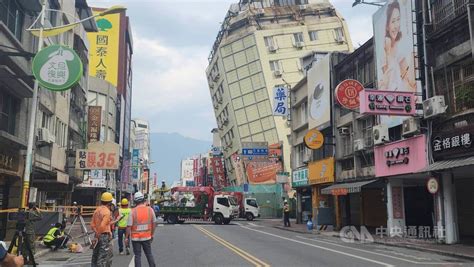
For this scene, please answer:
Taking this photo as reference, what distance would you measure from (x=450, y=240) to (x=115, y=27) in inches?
2580

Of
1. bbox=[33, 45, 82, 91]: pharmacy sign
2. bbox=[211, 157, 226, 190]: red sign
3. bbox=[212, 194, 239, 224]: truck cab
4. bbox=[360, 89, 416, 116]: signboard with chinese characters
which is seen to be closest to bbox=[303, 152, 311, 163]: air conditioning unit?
bbox=[212, 194, 239, 224]: truck cab

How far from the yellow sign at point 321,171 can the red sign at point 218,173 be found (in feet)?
136

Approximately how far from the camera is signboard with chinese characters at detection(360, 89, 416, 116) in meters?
20.7

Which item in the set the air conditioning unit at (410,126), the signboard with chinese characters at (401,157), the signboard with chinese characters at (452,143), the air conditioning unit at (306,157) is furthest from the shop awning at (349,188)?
the air conditioning unit at (306,157)

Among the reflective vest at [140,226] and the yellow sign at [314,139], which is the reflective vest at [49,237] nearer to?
the reflective vest at [140,226]

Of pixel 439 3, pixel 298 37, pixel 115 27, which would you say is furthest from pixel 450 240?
pixel 115 27

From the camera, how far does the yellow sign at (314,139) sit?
30.6 metres

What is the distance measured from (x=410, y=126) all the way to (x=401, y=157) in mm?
1876

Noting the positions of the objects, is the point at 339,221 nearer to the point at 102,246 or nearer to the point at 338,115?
the point at 338,115

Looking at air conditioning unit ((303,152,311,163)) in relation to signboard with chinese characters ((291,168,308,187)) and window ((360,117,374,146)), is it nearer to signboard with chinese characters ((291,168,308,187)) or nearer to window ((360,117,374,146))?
signboard with chinese characters ((291,168,308,187))

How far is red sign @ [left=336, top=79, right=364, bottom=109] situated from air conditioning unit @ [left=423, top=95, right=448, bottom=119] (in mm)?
5382

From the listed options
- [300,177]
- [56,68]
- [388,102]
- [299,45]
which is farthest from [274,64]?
[56,68]

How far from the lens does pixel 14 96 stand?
1941 cm

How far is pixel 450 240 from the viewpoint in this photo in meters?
18.9
